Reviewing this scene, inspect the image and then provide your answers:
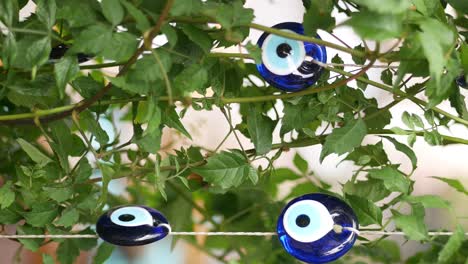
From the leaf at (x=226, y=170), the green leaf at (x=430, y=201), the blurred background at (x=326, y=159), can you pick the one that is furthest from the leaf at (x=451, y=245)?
the blurred background at (x=326, y=159)

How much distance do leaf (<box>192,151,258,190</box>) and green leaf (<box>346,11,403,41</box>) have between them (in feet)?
0.66

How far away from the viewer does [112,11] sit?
1.36 ft

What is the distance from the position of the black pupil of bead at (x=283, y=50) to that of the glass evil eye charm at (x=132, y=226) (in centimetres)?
17

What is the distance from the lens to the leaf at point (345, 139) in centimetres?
50

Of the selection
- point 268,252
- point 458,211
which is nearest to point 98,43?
point 268,252

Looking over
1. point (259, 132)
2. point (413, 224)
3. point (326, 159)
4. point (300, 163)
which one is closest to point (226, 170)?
point (259, 132)

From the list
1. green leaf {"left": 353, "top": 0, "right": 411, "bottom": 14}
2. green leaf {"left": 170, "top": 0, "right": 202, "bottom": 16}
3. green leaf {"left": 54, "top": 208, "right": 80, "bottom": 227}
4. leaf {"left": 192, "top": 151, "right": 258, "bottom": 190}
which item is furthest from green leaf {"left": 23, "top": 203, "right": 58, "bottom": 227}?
green leaf {"left": 353, "top": 0, "right": 411, "bottom": 14}

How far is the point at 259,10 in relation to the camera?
4.01 feet

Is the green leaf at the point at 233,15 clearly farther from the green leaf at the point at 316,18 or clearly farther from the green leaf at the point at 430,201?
the green leaf at the point at 430,201

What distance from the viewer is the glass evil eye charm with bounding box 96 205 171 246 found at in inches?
21.2

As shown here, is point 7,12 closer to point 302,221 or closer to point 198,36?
point 198,36

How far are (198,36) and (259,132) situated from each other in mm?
128

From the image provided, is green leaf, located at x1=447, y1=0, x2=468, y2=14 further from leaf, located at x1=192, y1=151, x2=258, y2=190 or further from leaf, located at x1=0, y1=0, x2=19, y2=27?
leaf, located at x1=0, y1=0, x2=19, y2=27

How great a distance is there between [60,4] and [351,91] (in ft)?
0.78
